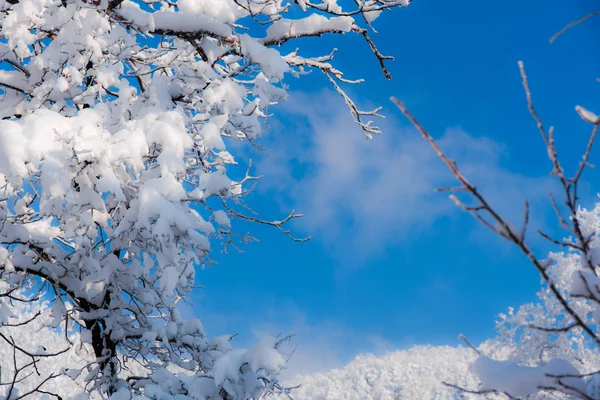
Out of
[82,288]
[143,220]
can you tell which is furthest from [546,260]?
[82,288]

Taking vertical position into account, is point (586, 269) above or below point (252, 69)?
below

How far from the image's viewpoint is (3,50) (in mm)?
4078

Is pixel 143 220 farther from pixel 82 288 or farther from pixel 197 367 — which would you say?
pixel 197 367

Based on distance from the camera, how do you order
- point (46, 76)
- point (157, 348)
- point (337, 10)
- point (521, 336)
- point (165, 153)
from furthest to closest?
point (521, 336) → point (157, 348) → point (337, 10) → point (46, 76) → point (165, 153)

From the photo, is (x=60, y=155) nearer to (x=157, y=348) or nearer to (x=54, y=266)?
(x=54, y=266)

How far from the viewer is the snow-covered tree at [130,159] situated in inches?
119

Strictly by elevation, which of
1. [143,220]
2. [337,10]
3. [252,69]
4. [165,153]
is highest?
[337,10]

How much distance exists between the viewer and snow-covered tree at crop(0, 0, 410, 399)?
3031 mm

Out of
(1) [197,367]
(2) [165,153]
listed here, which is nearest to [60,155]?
(2) [165,153]

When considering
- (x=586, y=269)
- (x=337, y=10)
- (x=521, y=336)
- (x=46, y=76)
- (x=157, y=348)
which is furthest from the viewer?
(x=521, y=336)

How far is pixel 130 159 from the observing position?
3.12m

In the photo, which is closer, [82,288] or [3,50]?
[3,50]

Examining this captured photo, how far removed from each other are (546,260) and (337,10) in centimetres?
389

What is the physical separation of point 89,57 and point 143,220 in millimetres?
1398
